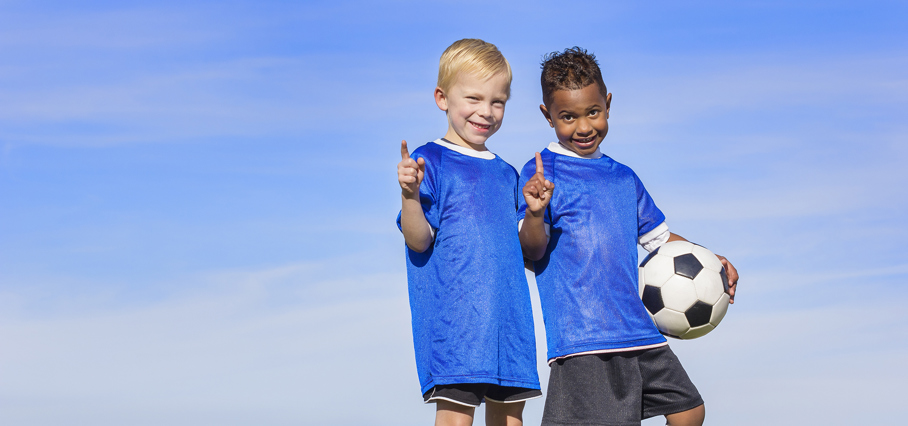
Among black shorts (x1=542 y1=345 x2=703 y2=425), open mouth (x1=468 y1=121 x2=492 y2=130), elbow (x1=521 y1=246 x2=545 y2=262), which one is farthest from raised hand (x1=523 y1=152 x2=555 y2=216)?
black shorts (x1=542 y1=345 x2=703 y2=425)

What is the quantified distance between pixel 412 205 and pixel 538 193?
0.77m

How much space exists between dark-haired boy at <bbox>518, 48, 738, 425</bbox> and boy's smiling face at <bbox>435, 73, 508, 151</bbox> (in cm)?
37

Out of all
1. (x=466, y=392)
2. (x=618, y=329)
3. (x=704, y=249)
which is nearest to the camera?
(x=466, y=392)

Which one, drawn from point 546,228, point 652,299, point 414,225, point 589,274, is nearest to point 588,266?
point 589,274

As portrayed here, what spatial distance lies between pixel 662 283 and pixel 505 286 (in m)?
1.09

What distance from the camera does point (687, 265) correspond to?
564cm

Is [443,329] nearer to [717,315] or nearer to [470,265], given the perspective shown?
[470,265]

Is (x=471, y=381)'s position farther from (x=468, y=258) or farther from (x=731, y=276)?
(x=731, y=276)

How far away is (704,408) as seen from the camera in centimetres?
571

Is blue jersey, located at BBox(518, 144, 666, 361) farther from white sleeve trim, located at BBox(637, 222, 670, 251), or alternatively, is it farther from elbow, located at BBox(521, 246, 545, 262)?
white sleeve trim, located at BBox(637, 222, 670, 251)

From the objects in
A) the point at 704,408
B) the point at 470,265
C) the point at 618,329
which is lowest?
the point at 704,408

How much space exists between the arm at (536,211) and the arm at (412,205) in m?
0.61

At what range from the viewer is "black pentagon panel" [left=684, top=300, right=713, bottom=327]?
555cm

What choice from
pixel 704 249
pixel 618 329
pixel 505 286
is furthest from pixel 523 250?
pixel 704 249
